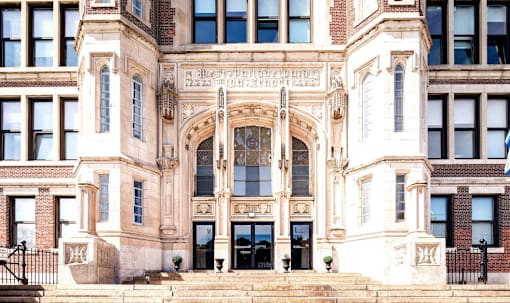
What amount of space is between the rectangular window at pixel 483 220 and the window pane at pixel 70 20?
15629 mm

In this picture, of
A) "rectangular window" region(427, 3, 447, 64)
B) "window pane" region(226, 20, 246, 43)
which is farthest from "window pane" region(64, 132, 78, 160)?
"rectangular window" region(427, 3, 447, 64)

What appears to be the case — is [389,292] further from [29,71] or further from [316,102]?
[29,71]

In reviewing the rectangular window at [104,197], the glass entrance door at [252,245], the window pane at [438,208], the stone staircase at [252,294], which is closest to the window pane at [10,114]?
the rectangular window at [104,197]

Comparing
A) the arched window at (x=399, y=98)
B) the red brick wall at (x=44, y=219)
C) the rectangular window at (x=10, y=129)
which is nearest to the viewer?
the arched window at (x=399, y=98)

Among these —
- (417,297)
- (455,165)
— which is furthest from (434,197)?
(417,297)

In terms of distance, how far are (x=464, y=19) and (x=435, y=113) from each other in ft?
11.9

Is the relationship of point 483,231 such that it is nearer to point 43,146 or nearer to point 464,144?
point 464,144

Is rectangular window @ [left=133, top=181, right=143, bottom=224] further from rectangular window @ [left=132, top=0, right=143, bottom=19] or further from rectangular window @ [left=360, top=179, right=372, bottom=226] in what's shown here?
rectangular window @ [left=360, top=179, right=372, bottom=226]

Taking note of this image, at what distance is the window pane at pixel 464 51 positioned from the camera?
89.3 ft

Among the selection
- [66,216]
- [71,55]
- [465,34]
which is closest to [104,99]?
[71,55]

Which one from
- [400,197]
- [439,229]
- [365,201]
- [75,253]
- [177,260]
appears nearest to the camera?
[75,253]

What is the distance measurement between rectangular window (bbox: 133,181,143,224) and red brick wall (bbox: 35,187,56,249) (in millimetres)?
3755

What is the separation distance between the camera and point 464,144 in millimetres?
26922

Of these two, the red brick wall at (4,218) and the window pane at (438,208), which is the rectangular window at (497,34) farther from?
the red brick wall at (4,218)
